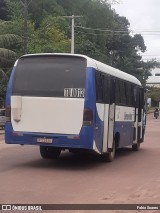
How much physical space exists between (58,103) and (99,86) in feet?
4.56

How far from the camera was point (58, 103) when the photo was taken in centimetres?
1312

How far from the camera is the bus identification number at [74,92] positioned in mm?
13064

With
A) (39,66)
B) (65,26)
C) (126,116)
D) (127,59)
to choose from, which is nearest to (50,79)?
(39,66)

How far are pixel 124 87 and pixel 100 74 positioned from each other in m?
3.23

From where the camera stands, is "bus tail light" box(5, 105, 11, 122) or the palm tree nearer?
"bus tail light" box(5, 105, 11, 122)

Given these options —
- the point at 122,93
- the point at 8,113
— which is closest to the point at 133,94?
the point at 122,93

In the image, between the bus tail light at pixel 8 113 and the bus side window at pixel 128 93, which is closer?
the bus tail light at pixel 8 113

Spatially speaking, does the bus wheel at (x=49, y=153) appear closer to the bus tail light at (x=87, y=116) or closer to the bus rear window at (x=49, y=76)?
the bus rear window at (x=49, y=76)

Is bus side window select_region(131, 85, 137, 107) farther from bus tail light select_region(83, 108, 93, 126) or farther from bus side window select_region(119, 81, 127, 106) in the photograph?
bus tail light select_region(83, 108, 93, 126)

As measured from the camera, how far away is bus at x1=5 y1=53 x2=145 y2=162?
13.0 meters

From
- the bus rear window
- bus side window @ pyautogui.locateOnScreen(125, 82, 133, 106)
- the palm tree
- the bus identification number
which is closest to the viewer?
the bus identification number

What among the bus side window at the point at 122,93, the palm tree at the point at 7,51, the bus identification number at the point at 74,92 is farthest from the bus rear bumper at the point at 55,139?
the palm tree at the point at 7,51

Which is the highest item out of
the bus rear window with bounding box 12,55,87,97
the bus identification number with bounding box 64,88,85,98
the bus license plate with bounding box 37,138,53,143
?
the bus rear window with bounding box 12,55,87,97

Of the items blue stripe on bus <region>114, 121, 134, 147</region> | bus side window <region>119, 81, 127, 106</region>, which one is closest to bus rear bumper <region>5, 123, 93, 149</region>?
blue stripe on bus <region>114, 121, 134, 147</region>
